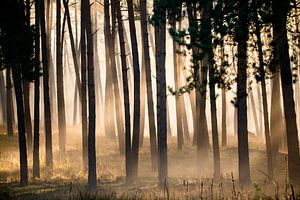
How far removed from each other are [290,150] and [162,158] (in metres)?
5.01

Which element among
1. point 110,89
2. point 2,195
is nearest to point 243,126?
point 2,195

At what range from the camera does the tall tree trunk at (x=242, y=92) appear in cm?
1209

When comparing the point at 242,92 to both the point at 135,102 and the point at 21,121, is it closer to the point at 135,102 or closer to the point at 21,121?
the point at 135,102

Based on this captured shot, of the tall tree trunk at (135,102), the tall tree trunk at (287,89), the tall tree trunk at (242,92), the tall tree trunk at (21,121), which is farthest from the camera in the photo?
the tall tree trunk at (135,102)

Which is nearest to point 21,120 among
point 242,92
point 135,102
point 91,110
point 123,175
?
point 91,110

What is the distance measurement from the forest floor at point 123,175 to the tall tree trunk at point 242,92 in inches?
30.0

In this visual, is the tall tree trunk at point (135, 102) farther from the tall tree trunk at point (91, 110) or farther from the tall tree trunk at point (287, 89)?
the tall tree trunk at point (287, 89)

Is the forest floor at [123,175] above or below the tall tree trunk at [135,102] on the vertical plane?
below

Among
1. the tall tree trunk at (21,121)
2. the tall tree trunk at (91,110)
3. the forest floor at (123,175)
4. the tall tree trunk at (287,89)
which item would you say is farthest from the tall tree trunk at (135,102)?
the tall tree trunk at (287,89)

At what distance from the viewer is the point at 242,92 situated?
13.0m

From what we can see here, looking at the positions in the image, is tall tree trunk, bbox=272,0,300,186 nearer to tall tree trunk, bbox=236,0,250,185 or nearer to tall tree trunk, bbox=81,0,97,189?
tall tree trunk, bbox=236,0,250,185

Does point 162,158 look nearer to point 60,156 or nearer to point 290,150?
point 290,150

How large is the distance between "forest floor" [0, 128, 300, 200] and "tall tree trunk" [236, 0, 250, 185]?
30.0 inches

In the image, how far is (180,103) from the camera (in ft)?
85.0
